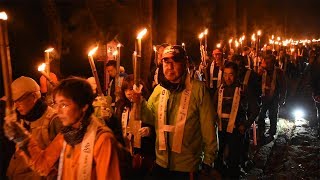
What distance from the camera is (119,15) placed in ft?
36.4

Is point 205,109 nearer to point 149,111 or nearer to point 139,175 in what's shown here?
point 149,111

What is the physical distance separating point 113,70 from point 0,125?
3503mm

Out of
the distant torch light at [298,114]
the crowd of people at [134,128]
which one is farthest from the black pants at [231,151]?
the distant torch light at [298,114]

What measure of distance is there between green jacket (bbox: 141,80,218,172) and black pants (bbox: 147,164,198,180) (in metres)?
0.05

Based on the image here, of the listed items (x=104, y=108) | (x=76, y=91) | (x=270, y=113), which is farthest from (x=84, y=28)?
(x=76, y=91)

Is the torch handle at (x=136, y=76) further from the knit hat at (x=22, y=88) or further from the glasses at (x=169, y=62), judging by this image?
the knit hat at (x=22, y=88)

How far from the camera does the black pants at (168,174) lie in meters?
4.29

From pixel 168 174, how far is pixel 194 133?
0.55m

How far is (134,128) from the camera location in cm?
412

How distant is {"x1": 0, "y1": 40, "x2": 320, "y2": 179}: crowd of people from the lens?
2877 millimetres

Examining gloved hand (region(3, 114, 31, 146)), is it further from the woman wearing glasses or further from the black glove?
the black glove

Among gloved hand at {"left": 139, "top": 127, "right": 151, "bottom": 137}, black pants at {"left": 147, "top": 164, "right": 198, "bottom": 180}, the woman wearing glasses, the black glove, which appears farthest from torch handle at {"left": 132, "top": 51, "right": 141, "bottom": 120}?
the black glove

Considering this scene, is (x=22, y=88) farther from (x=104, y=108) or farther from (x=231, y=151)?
(x=231, y=151)

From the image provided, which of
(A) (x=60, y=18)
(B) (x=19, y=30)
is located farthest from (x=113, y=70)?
(A) (x=60, y=18)
